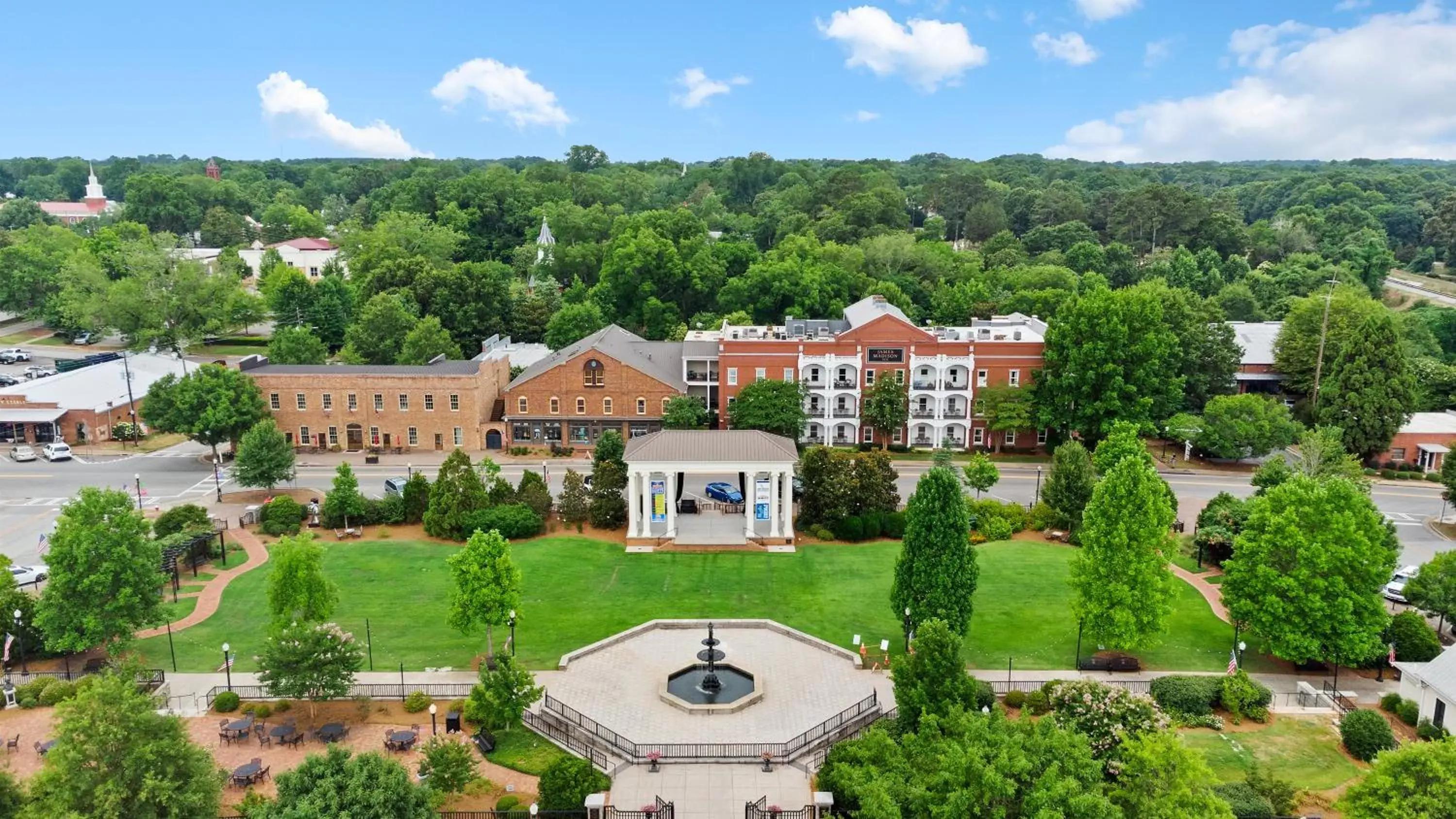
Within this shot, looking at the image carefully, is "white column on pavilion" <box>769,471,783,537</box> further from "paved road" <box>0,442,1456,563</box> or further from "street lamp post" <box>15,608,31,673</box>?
"street lamp post" <box>15,608,31,673</box>

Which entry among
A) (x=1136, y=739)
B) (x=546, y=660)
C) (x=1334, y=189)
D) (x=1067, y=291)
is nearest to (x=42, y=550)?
(x=546, y=660)

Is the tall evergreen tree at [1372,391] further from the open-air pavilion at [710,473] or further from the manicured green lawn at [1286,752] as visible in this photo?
the open-air pavilion at [710,473]

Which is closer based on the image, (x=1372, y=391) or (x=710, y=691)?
(x=710, y=691)

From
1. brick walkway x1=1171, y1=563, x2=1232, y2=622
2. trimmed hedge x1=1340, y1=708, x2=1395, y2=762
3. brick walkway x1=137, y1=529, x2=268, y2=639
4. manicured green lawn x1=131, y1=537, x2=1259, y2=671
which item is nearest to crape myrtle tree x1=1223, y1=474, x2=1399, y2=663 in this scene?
manicured green lawn x1=131, y1=537, x2=1259, y2=671

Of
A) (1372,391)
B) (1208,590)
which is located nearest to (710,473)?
(1208,590)

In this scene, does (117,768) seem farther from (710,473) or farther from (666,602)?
(710,473)

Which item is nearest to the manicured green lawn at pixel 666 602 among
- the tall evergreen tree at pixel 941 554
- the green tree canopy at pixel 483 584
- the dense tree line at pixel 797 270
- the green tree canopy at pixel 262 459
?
the green tree canopy at pixel 483 584

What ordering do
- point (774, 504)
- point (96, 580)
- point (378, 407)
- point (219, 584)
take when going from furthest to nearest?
point (378, 407) → point (774, 504) → point (219, 584) → point (96, 580)
